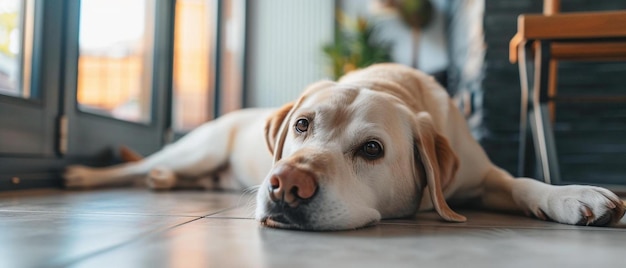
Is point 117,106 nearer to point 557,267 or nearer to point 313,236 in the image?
point 313,236

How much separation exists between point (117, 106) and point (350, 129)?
2603mm

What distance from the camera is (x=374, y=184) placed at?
5.48 ft

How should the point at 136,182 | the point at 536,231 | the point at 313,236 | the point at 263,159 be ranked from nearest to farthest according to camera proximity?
the point at 313,236, the point at 536,231, the point at 263,159, the point at 136,182

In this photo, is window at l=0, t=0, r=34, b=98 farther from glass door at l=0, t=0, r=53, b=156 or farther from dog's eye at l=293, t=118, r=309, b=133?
dog's eye at l=293, t=118, r=309, b=133

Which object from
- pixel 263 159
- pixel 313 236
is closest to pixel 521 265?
pixel 313 236

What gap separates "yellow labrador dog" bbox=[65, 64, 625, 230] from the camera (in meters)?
1.42

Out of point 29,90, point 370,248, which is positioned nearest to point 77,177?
point 29,90

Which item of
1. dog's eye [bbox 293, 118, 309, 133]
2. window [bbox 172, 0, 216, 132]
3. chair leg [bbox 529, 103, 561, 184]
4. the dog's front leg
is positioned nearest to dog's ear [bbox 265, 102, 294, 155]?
dog's eye [bbox 293, 118, 309, 133]

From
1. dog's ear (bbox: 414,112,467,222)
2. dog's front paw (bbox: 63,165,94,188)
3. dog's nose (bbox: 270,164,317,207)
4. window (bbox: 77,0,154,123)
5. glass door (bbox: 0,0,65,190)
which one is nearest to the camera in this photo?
dog's nose (bbox: 270,164,317,207)

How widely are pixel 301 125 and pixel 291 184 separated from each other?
420mm

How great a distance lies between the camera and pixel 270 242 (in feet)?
4.05

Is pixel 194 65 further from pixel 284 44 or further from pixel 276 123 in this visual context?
pixel 276 123

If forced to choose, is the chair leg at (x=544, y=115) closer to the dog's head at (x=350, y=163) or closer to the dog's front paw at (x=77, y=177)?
the dog's head at (x=350, y=163)

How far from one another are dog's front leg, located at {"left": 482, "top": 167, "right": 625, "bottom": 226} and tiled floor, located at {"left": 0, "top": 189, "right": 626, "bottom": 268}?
0.17 feet
